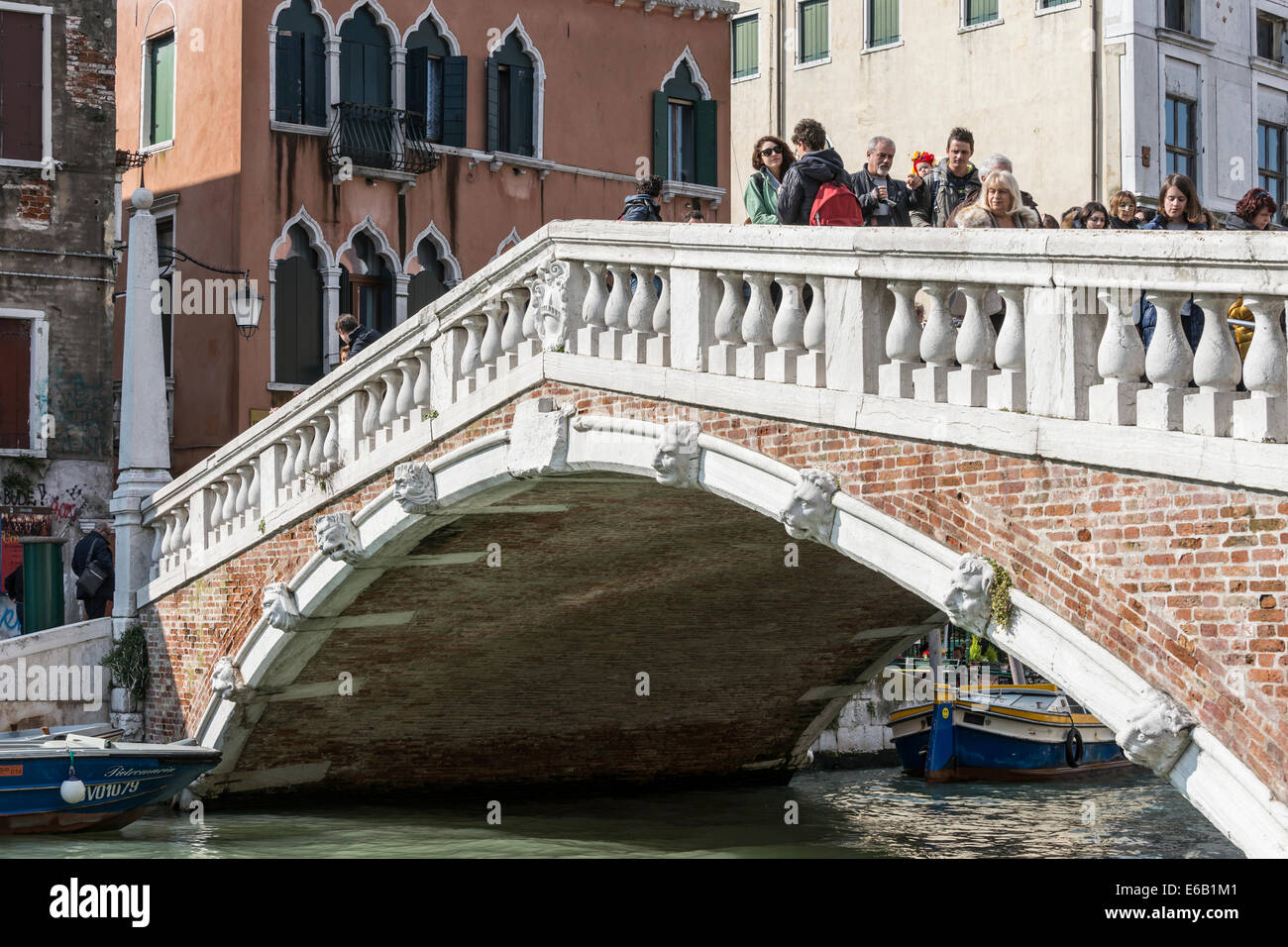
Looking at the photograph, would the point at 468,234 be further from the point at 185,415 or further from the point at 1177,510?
the point at 1177,510

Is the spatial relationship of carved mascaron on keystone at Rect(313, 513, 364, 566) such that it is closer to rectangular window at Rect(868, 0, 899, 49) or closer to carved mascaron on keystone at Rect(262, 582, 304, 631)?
carved mascaron on keystone at Rect(262, 582, 304, 631)

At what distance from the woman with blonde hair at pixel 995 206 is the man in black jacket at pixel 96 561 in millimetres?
8378

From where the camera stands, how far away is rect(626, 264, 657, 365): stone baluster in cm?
882

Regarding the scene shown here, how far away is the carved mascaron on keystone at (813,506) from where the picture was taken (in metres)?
7.63

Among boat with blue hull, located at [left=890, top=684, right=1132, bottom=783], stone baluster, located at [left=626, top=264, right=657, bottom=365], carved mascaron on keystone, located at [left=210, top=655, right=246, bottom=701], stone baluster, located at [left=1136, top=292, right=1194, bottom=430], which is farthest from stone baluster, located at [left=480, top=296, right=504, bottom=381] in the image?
boat with blue hull, located at [left=890, top=684, right=1132, bottom=783]

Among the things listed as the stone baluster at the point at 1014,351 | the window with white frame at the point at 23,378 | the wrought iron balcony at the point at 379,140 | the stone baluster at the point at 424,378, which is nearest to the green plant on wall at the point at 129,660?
the window with white frame at the point at 23,378

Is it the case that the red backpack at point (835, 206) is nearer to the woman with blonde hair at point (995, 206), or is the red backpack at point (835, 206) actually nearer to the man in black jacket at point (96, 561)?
the woman with blonde hair at point (995, 206)

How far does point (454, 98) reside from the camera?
661 inches

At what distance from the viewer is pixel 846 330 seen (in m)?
7.45

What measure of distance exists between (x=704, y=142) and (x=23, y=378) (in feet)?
24.3

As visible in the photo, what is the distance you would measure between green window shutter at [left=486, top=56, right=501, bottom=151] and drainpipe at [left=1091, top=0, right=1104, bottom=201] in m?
7.46

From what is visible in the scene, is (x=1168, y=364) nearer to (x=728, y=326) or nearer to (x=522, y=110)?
(x=728, y=326)

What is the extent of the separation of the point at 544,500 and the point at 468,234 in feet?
22.6

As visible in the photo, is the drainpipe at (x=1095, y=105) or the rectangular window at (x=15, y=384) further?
the drainpipe at (x=1095, y=105)
